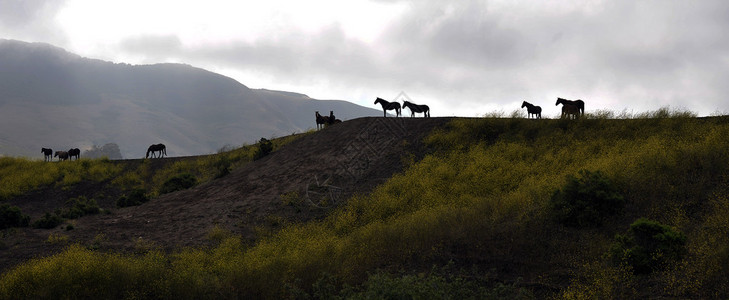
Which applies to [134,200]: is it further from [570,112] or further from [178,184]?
[570,112]

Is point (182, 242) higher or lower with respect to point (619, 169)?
lower

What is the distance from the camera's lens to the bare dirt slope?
20.1 m

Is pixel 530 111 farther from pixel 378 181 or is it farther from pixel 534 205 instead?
pixel 534 205

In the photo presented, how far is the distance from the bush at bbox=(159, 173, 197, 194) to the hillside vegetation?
41.4 feet

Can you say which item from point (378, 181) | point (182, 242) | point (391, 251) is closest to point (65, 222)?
point (182, 242)

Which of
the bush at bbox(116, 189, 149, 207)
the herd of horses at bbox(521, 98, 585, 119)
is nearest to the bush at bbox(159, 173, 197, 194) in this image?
the bush at bbox(116, 189, 149, 207)

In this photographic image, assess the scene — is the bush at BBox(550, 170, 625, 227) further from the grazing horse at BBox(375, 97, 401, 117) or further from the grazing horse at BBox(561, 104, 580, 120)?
the grazing horse at BBox(375, 97, 401, 117)

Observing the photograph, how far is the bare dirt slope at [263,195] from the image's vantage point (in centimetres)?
2008

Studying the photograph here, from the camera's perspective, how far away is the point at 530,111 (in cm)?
3073

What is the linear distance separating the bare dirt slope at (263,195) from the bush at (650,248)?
13565mm

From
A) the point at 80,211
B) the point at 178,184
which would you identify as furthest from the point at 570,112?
the point at 80,211

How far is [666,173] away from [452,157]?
35.9 ft

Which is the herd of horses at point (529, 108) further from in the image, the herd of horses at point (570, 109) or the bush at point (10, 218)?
the bush at point (10, 218)

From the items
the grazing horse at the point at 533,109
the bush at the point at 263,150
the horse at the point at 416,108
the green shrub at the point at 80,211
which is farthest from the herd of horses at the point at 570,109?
the green shrub at the point at 80,211
